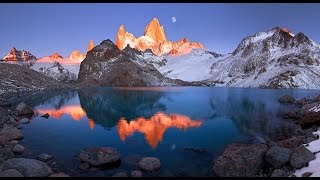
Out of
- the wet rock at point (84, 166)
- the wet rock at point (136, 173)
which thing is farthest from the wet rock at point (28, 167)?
the wet rock at point (136, 173)

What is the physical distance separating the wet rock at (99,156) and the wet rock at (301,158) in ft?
48.8

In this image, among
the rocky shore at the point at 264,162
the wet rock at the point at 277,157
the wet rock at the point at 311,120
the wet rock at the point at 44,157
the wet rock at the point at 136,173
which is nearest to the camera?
the rocky shore at the point at 264,162

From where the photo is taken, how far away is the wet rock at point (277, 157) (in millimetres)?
23438

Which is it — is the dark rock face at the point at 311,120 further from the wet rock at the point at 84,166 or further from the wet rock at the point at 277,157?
the wet rock at the point at 84,166

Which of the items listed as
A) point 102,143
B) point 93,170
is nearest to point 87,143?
point 102,143

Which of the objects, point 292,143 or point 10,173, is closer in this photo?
point 10,173

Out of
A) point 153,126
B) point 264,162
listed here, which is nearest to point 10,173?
point 264,162

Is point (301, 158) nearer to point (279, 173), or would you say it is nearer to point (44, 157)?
point (279, 173)

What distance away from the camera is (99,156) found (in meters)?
27.1

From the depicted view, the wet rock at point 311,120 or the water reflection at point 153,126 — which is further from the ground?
the wet rock at point 311,120

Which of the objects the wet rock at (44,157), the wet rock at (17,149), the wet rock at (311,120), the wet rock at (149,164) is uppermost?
the wet rock at (311,120)

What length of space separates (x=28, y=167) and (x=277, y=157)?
19.2m

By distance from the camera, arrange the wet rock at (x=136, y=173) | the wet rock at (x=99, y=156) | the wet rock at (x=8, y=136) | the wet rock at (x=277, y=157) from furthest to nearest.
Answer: the wet rock at (x=8, y=136) < the wet rock at (x=99, y=156) < the wet rock at (x=136, y=173) < the wet rock at (x=277, y=157)

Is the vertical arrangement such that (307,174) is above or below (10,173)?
above
